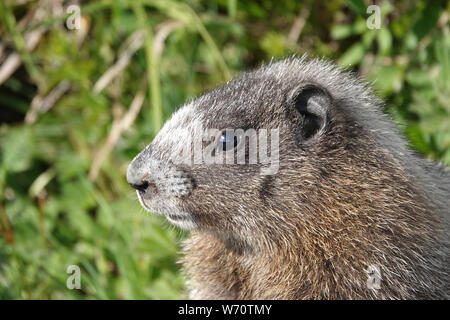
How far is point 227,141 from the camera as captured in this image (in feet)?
8.30

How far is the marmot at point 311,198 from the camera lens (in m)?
2.50

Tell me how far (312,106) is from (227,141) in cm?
36

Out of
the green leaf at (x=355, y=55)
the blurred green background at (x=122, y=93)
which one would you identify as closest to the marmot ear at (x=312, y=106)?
the blurred green background at (x=122, y=93)

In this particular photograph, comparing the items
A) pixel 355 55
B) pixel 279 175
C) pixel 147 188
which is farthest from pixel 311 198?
pixel 355 55

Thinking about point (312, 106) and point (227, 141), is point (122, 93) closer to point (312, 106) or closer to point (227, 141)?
point (227, 141)

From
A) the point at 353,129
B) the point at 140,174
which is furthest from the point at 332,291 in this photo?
the point at 140,174

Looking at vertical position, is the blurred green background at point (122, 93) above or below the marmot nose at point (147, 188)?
above

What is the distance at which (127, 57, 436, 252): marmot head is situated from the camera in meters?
2.51

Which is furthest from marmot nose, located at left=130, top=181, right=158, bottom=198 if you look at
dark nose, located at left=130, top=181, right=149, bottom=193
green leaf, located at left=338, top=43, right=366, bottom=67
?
green leaf, located at left=338, top=43, right=366, bottom=67

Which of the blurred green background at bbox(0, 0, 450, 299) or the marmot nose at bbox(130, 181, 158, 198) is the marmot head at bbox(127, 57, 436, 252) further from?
the blurred green background at bbox(0, 0, 450, 299)

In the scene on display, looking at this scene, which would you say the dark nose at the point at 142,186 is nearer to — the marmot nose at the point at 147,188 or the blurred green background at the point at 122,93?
the marmot nose at the point at 147,188

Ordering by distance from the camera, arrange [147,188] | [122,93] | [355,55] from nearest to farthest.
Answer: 1. [147,188]
2. [355,55]
3. [122,93]
